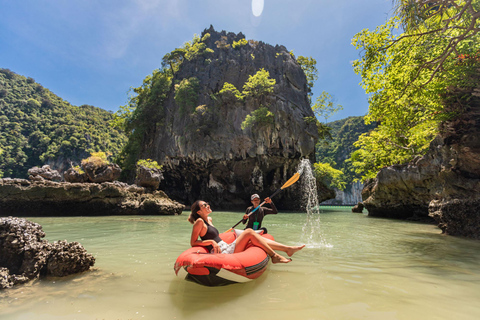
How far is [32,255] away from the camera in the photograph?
3.22m

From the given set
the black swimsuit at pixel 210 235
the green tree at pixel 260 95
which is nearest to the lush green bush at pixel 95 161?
the green tree at pixel 260 95

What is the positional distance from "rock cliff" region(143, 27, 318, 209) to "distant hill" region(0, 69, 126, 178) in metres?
28.2

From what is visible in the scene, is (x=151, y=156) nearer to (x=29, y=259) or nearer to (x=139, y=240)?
(x=139, y=240)

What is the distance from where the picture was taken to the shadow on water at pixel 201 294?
2.34 metres

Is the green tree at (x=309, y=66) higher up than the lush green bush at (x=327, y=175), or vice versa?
the green tree at (x=309, y=66)

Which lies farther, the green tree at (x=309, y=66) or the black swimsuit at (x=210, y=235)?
the green tree at (x=309, y=66)

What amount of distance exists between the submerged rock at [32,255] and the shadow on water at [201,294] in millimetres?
1555

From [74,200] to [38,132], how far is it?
4246 cm

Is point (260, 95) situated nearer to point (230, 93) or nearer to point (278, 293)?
point (230, 93)

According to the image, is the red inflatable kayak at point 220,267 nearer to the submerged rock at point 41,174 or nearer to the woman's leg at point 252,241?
the woman's leg at point 252,241

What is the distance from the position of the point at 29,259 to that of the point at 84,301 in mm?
1461

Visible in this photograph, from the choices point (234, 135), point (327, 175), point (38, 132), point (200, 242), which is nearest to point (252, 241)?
point (200, 242)

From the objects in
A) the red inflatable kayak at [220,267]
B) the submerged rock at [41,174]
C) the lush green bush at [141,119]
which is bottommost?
the red inflatable kayak at [220,267]

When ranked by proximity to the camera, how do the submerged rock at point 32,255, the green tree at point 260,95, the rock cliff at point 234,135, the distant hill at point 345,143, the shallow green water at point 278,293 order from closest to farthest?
the shallow green water at point 278,293
the submerged rock at point 32,255
the green tree at point 260,95
the rock cliff at point 234,135
the distant hill at point 345,143
